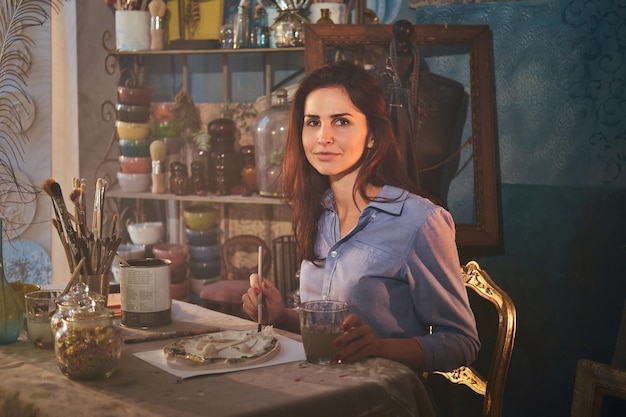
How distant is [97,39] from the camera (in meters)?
3.94

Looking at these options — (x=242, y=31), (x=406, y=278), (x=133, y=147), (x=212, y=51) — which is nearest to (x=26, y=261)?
(x=133, y=147)

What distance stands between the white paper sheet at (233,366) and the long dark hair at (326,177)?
0.45 meters

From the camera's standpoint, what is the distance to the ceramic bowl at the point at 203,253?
383cm

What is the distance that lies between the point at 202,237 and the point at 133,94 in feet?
2.47

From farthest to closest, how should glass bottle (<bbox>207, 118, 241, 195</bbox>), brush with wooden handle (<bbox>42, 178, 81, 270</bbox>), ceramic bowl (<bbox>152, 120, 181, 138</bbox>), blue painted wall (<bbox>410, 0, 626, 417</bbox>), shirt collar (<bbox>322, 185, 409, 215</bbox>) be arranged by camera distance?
1. ceramic bowl (<bbox>152, 120, 181, 138</bbox>)
2. glass bottle (<bbox>207, 118, 241, 195</bbox>)
3. blue painted wall (<bbox>410, 0, 626, 417</bbox>)
4. shirt collar (<bbox>322, 185, 409, 215</bbox>)
5. brush with wooden handle (<bbox>42, 178, 81, 270</bbox>)

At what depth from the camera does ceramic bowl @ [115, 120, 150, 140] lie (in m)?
3.82

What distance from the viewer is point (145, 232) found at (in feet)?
12.6

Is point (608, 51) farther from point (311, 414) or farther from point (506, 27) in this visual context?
point (311, 414)

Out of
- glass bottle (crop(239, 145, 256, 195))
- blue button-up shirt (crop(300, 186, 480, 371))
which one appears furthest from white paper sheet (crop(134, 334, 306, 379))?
glass bottle (crop(239, 145, 256, 195))

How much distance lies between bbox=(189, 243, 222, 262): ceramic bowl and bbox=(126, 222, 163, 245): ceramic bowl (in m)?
0.18

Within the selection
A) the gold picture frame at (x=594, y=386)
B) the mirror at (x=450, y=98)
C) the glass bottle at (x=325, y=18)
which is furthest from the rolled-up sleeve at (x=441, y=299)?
the glass bottle at (x=325, y=18)

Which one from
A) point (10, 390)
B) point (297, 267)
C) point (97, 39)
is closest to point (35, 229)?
point (97, 39)

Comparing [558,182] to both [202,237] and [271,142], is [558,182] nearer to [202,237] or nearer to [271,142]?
[271,142]

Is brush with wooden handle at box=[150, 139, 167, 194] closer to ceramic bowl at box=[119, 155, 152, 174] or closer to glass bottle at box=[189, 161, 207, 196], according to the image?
ceramic bowl at box=[119, 155, 152, 174]
